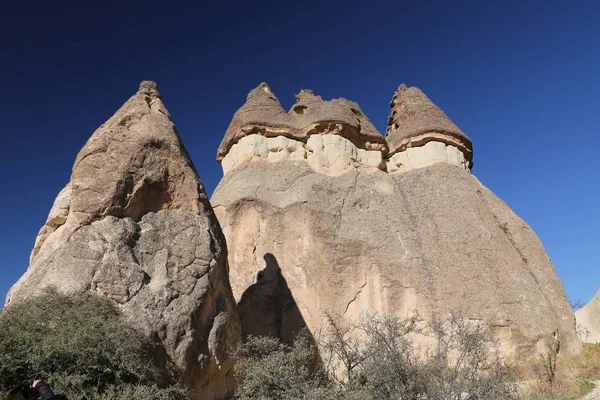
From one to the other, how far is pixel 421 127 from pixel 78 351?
1392 centimetres

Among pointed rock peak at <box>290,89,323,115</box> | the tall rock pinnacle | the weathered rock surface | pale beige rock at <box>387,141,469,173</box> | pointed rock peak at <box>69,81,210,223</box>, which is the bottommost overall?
the weathered rock surface

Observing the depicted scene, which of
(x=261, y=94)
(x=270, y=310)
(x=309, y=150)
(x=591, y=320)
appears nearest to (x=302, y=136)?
(x=309, y=150)

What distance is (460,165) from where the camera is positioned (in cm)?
1589

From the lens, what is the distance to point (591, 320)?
771 inches

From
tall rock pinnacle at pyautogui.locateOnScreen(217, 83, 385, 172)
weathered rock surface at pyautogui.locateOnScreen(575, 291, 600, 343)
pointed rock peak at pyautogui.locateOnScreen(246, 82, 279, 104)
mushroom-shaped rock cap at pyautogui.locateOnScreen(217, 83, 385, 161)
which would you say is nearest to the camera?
tall rock pinnacle at pyautogui.locateOnScreen(217, 83, 385, 172)

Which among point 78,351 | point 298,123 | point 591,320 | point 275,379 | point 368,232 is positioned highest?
point 298,123

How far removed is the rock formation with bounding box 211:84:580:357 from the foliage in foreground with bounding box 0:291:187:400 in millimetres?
4768

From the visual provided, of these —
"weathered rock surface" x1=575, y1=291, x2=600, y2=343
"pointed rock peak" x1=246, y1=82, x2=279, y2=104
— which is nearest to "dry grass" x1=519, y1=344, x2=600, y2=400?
"weathered rock surface" x1=575, y1=291, x2=600, y2=343

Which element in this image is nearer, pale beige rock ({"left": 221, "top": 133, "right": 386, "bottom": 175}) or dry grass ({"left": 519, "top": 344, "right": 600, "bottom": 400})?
dry grass ({"left": 519, "top": 344, "right": 600, "bottom": 400})

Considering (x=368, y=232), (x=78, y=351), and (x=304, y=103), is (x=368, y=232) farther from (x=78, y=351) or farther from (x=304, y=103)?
(x=78, y=351)

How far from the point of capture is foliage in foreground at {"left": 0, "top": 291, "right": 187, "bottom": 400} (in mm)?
4914

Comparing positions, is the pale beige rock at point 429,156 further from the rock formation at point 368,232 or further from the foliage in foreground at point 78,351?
the foliage in foreground at point 78,351

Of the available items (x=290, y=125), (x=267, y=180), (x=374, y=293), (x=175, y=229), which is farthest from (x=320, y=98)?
(x=175, y=229)

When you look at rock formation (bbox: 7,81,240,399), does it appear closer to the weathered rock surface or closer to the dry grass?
the dry grass
